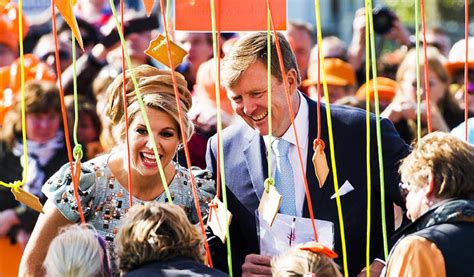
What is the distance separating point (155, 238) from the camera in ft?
9.89

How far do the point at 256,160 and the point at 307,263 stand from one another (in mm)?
933

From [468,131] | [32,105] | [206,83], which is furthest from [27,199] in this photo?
[32,105]

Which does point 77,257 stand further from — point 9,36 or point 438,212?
point 9,36

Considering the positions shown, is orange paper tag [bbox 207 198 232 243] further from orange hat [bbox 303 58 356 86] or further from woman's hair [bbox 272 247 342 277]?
orange hat [bbox 303 58 356 86]

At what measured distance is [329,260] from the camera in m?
3.08

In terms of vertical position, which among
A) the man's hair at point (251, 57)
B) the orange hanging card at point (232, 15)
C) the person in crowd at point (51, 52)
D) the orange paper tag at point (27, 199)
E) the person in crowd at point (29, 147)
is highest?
the orange hanging card at point (232, 15)

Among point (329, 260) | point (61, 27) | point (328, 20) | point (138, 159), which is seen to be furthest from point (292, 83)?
point (328, 20)

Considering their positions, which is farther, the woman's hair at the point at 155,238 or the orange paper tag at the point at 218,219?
the orange paper tag at the point at 218,219

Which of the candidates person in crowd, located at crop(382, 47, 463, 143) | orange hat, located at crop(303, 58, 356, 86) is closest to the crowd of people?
person in crowd, located at crop(382, 47, 463, 143)

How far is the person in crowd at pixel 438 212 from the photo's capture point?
3.09 meters

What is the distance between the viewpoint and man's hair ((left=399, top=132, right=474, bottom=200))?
3.22 meters

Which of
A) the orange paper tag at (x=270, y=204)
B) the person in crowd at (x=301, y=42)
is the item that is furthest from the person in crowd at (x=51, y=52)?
the orange paper tag at (x=270, y=204)

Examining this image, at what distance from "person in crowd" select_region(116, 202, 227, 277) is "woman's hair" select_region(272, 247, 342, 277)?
156 millimetres

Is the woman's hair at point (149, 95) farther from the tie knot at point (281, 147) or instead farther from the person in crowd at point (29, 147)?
the person in crowd at point (29, 147)
